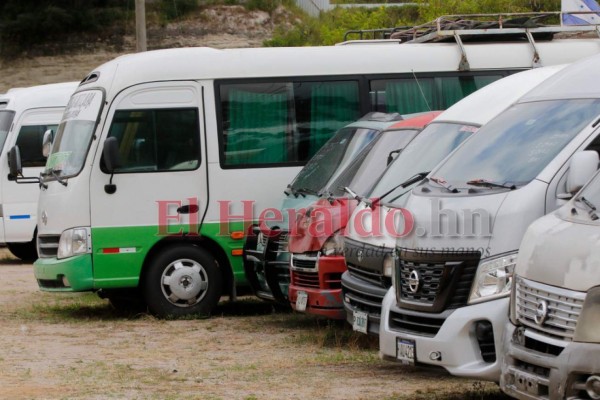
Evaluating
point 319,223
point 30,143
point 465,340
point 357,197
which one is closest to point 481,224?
point 465,340

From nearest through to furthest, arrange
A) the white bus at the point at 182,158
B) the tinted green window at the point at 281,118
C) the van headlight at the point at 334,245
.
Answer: the van headlight at the point at 334,245 < the white bus at the point at 182,158 < the tinted green window at the point at 281,118

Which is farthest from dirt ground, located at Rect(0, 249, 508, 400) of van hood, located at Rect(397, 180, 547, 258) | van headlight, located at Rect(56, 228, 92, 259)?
van hood, located at Rect(397, 180, 547, 258)

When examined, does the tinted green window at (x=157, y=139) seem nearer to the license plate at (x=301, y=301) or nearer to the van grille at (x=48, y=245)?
the van grille at (x=48, y=245)

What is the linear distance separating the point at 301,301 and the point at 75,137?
13.7 feet

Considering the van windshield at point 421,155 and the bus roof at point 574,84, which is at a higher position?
the bus roof at point 574,84

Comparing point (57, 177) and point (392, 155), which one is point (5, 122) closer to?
point (57, 177)

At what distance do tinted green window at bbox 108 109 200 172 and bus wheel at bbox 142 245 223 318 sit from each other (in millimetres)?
1010

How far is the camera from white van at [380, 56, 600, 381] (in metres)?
8.04

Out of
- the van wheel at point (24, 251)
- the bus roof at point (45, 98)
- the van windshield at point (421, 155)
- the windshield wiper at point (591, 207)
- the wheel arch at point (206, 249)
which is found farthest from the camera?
the van wheel at point (24, 251)

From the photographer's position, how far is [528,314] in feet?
22.4

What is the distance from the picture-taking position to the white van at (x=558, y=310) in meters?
6.28

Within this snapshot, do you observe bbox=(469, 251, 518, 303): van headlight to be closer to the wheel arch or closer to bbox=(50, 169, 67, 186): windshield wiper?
the wheel arch

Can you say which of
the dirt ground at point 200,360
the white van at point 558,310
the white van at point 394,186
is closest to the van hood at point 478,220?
the white van at point 558,310

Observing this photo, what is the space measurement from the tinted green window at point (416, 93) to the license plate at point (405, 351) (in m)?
6.66
